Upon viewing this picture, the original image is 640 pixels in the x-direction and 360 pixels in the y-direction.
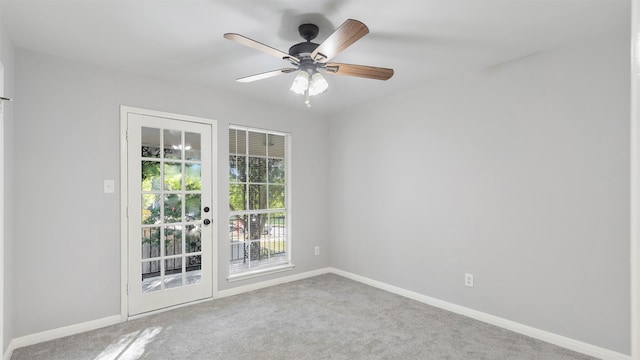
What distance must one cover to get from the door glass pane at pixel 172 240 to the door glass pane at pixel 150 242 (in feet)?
0.25

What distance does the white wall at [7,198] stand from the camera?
2.24m

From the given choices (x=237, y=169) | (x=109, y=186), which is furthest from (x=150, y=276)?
(x=237, y=169)

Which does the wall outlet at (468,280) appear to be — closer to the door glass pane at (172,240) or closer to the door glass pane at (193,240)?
the door glass pane at (193,240)

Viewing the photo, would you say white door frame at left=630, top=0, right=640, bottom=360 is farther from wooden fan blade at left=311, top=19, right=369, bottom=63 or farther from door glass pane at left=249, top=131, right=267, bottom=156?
door glass pane at left=249, top=131, right=267, bottom=156

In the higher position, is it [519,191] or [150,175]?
[150,175]

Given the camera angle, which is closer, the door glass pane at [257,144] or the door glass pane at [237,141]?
the door glass pane at [237,141]

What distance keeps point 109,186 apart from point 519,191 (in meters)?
3.82

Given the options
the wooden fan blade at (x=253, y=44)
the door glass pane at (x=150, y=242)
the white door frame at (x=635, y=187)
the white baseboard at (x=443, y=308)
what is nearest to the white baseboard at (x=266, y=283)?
the white baseboard at (x=443, y=308)

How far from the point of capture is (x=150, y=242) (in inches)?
129

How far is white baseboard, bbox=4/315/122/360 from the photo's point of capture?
2527mm

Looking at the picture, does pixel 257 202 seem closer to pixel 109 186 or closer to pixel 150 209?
pixel 150 209

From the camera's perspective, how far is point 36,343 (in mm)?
2615

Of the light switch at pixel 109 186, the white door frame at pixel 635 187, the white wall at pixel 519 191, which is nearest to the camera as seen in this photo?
the white door frame at pixel 635 187

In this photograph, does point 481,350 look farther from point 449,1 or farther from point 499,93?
point 449,1
